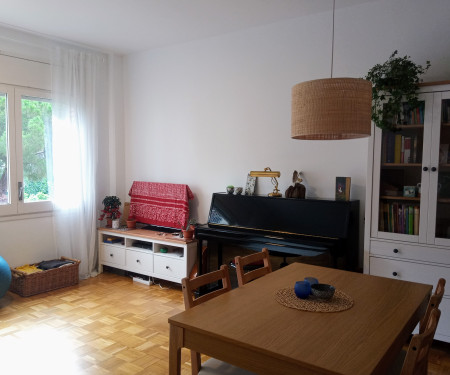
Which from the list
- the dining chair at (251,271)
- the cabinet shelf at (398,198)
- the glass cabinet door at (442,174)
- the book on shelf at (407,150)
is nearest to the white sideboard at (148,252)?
the dining chair at (251,271)

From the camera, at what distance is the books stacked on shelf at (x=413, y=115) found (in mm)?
2891

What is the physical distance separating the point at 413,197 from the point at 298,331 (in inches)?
75.6

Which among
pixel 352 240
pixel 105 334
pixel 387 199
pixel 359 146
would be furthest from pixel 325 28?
pixel 105 334

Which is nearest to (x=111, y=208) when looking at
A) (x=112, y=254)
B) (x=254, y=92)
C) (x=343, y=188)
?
(x=112, y=254)

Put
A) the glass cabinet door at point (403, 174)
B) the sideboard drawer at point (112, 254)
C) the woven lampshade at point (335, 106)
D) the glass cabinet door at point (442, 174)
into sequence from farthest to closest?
1. the sideboard drawer at point (112, 254)
2. the glass cabinet door at point (403, 174)
3. the glass cabinet door at point (442, 174)
4. the woven lampshade at point (335, 106)

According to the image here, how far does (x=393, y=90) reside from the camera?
2871 mm

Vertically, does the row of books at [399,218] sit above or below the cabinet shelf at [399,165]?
below

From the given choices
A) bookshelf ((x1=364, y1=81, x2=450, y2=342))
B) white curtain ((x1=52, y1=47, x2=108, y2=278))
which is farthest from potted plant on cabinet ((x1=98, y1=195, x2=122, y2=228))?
bookshelf ((x1=364, y1=81, x2=450, y2=342))

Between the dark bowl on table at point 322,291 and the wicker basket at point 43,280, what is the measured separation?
320cm

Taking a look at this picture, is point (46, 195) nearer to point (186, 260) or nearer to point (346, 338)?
point (186, 260)

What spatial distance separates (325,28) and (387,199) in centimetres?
166

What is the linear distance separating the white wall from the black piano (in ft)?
1.09

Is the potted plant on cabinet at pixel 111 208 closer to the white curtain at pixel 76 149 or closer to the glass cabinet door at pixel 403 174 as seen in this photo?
the white curtain at pixel 76 149

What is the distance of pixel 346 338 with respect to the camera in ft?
4.74
